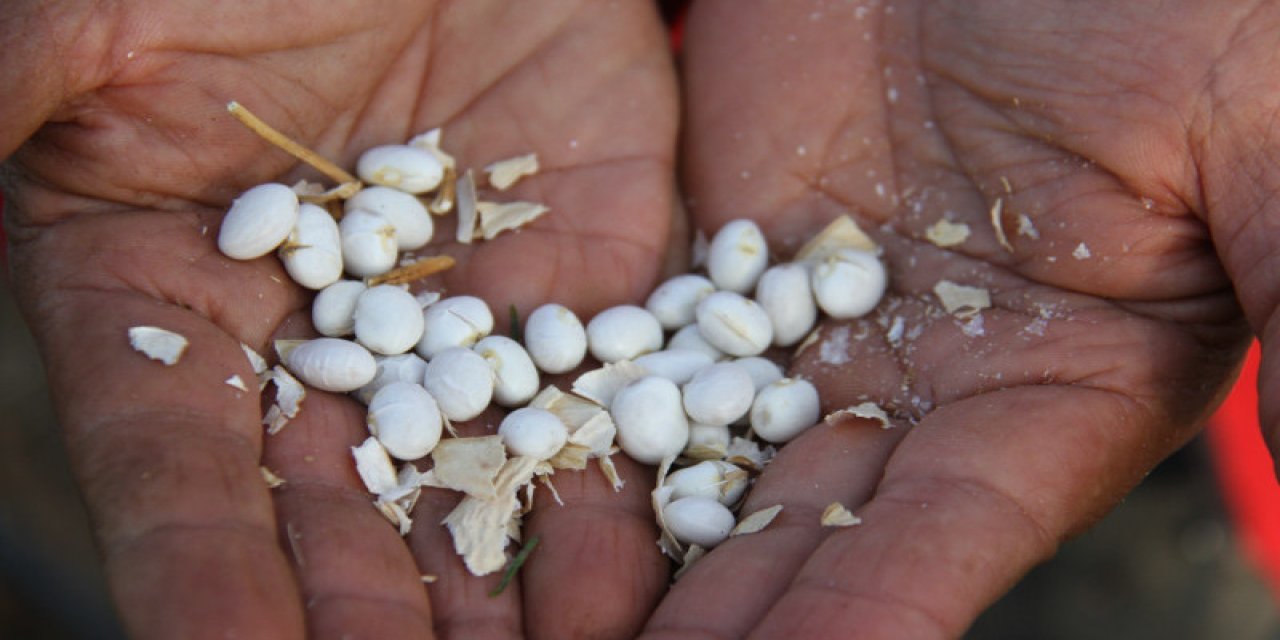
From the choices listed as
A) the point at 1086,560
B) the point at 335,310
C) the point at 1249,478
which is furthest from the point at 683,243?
the point at 1249,478

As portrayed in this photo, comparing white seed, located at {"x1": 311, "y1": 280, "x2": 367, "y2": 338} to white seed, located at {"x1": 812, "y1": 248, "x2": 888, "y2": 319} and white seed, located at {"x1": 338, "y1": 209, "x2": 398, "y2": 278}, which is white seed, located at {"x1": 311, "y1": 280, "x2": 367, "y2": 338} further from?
white seed, located at {"x1": 812, "y1": 248, "x2": 888, "y2": 319}

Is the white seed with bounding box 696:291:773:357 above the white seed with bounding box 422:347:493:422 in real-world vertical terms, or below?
below

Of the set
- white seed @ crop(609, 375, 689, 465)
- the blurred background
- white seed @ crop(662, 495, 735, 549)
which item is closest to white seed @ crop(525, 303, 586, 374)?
white seed @ crop(609, 375, 689, 465)

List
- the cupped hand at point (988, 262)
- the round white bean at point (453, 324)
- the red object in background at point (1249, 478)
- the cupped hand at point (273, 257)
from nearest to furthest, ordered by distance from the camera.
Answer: the cupped hand at point (273, 257) → the cupped hand at point (988, 262) → the round white bean at point (453, 324) → the red object in background at point (1249, 478)

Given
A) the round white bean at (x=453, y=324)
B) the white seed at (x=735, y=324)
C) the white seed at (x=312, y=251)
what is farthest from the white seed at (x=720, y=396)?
the white seed at (x=312, y=251)

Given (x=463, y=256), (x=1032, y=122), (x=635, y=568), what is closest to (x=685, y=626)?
(x=635, y=568)

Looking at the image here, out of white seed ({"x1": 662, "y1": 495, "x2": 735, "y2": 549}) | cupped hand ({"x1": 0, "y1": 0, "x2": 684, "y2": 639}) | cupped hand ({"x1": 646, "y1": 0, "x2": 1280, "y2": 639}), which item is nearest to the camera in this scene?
cupped hand ({"x1": 0, "y1": 0, "x2": 684, "y2": 639})

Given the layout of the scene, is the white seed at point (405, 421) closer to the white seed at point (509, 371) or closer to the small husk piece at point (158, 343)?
the white seed at point (509, 371)

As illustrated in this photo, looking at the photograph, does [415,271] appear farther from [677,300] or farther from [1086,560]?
[1086,560]
